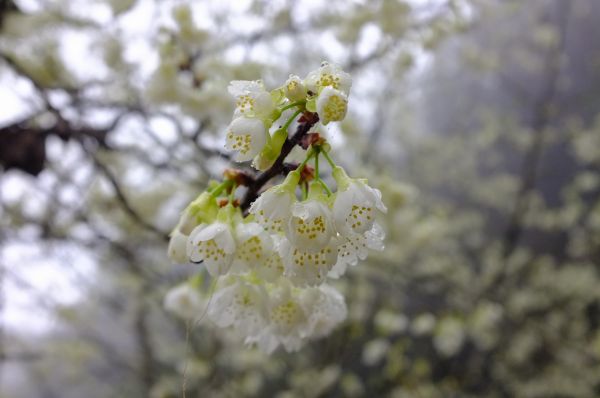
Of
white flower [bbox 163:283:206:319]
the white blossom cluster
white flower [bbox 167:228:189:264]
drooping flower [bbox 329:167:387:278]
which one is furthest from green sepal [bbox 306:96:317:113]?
white flower [bbox 163:283:206:319]

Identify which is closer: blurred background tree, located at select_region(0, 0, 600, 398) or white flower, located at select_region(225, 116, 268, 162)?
white flower, located at select_region(225, 116, 268, 162)

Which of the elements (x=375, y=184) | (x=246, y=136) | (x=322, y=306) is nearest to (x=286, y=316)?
(x=322, y=306)

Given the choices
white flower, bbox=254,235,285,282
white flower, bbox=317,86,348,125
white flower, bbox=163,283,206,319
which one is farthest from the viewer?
white flower, bbox=163,283,206,319

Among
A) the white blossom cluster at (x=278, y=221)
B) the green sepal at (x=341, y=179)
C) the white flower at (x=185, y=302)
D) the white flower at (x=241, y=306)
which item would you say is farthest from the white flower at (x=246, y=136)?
the white flower at (x=185, y=302)

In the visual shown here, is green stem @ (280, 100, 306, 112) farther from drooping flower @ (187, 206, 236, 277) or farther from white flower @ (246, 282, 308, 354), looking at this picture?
white flower @ (246, 282, 308, 354)

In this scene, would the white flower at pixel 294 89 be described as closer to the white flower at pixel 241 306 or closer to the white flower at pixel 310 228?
the white flower at pixel 310 228

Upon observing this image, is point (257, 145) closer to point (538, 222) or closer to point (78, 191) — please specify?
point (78, 191)

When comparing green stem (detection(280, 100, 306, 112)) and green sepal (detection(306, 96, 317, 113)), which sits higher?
green stem (detection(280, 100, 306, 112))
